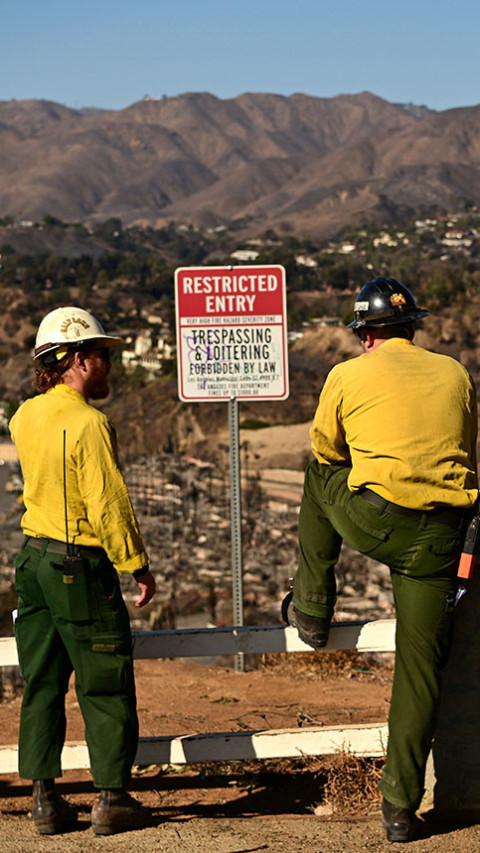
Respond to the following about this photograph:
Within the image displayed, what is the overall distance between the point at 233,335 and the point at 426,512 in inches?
128

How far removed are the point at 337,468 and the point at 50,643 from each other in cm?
118

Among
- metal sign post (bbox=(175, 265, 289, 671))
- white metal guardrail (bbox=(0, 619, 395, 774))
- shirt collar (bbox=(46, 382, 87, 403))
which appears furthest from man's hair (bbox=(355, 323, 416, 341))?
metal sign post (bbox=(175, 265, 289, 671))

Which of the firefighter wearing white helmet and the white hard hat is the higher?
the white hard hat

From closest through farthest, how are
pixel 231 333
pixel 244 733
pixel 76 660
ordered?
pixel 76 660 → pixel 244 733 → pixel 231 333

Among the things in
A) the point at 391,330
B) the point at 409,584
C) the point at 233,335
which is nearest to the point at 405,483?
the point at 409,584

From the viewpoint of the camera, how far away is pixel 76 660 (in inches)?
159

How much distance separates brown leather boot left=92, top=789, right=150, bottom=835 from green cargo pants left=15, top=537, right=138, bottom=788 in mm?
69

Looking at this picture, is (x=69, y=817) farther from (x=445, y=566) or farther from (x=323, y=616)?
(x=445, y=566)

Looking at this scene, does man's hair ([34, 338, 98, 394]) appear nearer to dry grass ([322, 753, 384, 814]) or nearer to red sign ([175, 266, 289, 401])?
dry grass ([322, 753, 384, 814])

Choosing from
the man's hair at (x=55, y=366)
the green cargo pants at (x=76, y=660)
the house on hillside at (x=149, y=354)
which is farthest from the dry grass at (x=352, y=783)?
the house on hillside at (x=149, y=354)

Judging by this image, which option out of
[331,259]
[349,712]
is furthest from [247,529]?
[331,259]

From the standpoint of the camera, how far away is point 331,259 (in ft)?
419

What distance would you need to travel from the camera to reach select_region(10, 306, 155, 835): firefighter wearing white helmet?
3949mm

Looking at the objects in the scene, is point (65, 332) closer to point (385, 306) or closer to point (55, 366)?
point (55, 366)
